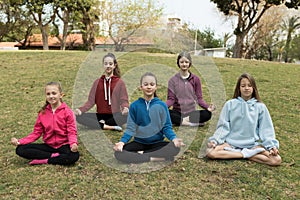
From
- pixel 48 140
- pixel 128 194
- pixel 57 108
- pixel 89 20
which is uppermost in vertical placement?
pixel 89 20

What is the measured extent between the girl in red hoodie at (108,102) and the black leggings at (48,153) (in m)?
1.17

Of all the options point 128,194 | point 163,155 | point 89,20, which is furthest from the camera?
point 89,20

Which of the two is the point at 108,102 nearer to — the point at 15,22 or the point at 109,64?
the point at 109,64

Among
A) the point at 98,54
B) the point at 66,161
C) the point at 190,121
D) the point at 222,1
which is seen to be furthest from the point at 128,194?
the point at 222,1

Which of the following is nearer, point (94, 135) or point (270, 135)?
point (270, 135)

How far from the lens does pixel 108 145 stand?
4293mm

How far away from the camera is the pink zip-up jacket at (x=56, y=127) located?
3643 millimetres

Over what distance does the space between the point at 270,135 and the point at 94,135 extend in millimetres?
2380

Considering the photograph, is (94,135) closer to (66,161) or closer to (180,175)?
(66,161)

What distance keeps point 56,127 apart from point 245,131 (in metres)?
2.20

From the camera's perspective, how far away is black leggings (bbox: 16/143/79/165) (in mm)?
3551

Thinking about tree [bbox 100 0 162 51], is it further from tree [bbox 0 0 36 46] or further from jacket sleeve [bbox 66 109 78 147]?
jacket sleeve [bbox 66 109 78 147]

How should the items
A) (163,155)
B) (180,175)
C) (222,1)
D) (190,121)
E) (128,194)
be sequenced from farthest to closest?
(222,1) → (190,121) → (163,155) → (180,175) → (128,194)

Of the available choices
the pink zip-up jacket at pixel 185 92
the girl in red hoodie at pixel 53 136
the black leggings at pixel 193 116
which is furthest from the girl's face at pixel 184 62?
the girl in red hoodie at pixel 53 136
